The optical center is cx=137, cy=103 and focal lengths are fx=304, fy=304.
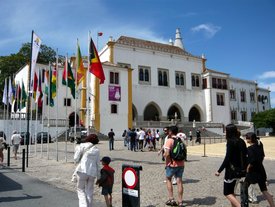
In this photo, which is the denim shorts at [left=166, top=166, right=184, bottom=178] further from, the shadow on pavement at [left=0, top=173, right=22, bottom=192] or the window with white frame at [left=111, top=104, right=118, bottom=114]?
the window with white frame at [left=111, top=104, right=118, bottom=114]

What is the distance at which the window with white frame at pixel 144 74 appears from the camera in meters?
49.8

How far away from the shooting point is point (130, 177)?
591cm

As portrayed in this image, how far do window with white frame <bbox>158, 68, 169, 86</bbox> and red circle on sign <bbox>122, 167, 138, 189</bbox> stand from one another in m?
46.2

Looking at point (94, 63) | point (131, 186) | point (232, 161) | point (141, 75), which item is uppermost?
point (141, 75)

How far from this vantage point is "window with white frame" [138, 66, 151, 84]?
49812 millimetres

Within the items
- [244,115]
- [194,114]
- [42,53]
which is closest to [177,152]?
[194,114]

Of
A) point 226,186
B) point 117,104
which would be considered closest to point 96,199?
point 226,186

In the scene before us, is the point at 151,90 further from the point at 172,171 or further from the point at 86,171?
the point at 86,171

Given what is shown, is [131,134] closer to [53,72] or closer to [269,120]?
[53,72]

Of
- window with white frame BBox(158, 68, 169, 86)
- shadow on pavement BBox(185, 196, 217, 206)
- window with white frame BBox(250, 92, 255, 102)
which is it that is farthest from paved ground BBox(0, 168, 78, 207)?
window with white frame BBox(250, 92, 255, 102)

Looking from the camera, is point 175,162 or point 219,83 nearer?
point 175,162

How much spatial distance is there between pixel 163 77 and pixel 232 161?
4737cm

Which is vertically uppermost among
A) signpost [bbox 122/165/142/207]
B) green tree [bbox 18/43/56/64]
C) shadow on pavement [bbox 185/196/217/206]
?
green tree [bbox 18/43/56/64]

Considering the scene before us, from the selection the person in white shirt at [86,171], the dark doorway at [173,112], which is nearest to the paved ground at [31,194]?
the person in white shirt at [86,171]
